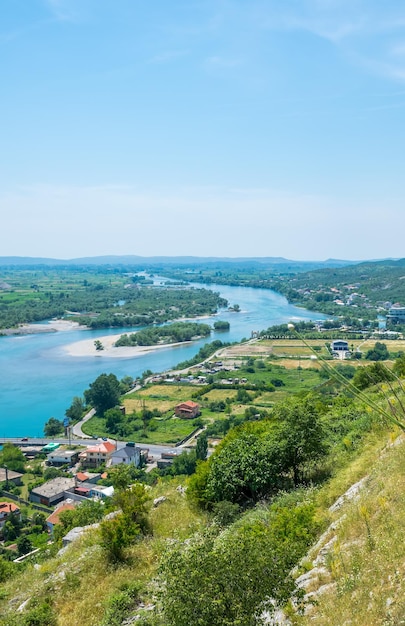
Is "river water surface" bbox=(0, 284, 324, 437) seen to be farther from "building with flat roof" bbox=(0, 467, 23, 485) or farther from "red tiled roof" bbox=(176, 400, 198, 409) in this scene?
"red tiled roof" bbox=(176, 400, 198, 409)

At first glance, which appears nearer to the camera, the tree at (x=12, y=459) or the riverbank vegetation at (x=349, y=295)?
the tree at (x=12, y=459)

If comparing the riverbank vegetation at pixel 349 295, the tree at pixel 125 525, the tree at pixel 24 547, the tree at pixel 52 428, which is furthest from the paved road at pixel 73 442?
the riverbank vegetation at pixel 349 295

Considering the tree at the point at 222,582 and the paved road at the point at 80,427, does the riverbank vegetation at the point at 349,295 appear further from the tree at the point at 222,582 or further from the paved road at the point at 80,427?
the tree at the point at 222,582

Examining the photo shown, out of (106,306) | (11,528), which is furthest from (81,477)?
(106,306)

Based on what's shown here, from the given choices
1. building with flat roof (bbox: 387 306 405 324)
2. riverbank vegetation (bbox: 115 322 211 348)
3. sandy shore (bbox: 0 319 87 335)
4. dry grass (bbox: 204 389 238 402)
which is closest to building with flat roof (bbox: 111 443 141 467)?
dry grass (bbox: 204 389 238 402)

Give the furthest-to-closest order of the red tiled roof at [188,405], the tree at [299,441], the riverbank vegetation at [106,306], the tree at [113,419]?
the riverbank vegetation at [106,306] < the red tiled roof at [188,405] < the tree at [113,419] < the tree at [299,441]

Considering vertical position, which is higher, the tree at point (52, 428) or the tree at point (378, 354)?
the tree at point (378, 354)
